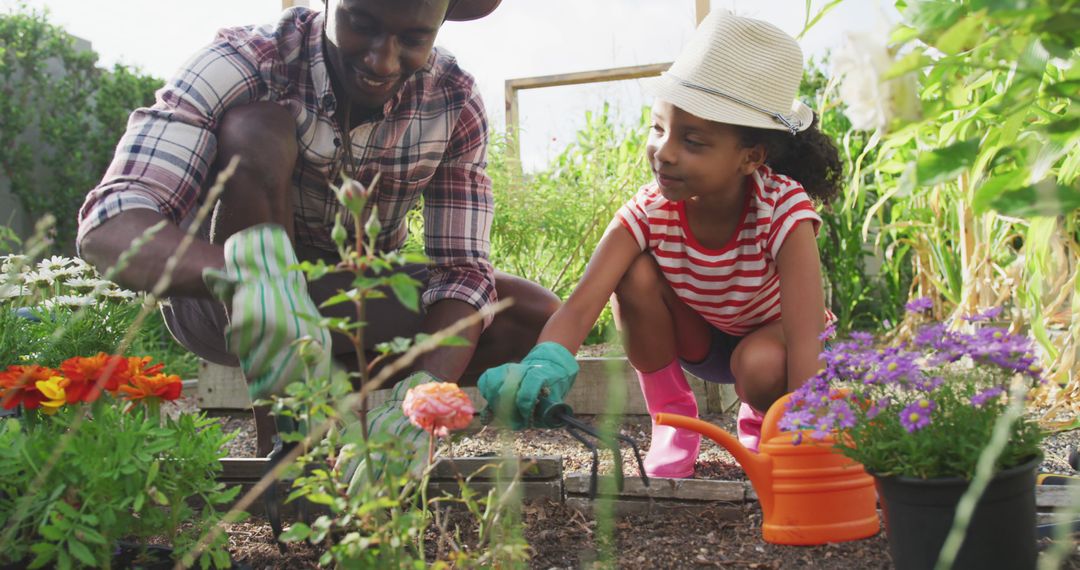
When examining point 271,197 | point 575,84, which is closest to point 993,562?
point 271,197

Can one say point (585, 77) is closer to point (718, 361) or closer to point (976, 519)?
point (718, 361)

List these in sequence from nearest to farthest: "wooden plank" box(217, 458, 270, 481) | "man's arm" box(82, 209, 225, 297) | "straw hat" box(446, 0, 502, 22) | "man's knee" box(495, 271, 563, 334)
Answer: "man's arm" box(82, 209, 225, 297), "wooden plank" box(217, 458, 270, 481), "straw hat" box(446, 0, 502, 22), "man's knee" box(495, 271, 563, 334)

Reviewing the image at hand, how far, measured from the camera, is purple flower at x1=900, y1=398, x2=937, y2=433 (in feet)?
3.13

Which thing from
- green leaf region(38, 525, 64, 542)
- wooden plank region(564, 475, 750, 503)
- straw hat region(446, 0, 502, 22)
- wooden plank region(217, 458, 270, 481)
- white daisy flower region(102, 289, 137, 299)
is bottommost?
wooden plank region(564, 475, 750, 503)

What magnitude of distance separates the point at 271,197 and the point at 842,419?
3.28 feet

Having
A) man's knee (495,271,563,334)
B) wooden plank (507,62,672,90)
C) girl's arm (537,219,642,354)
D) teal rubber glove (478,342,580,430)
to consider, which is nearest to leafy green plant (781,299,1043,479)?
teal rubber glove (478,342,580,430)

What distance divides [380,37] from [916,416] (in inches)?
41.0

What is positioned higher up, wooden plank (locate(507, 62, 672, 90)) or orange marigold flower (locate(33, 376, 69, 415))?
wooden plank (locate(507, 62, 672, 90))

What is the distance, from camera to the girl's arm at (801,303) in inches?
61.8

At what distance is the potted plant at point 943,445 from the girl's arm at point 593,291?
2.07ft

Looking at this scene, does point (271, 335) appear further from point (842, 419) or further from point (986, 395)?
point (986, 395)

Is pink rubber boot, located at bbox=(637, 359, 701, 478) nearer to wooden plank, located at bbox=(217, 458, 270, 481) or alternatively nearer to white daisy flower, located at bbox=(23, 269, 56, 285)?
wooden plank, located at bbox=(217, 458, 270, 481)

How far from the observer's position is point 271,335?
0.95m

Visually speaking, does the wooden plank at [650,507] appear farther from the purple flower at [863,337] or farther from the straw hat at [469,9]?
the straw hat at [469,9]
